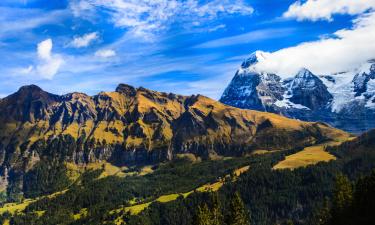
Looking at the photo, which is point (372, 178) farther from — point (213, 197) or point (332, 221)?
point (213, 197)

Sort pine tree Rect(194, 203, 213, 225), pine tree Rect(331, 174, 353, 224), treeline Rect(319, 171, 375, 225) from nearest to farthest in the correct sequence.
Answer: treeline Rect(319, 171, 375, 225)
pine tree Rect(194, 203, 213, 225)
pine tree Rect(331, 174, 353, 224)

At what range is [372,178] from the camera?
127m

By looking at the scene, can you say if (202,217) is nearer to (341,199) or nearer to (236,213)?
(236,213)

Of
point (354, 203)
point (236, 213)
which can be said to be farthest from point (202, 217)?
point (354, 203)

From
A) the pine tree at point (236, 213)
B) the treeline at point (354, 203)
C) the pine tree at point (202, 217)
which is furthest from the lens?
the pine tree at point (236, 213)

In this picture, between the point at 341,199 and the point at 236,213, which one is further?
the point at 341,199

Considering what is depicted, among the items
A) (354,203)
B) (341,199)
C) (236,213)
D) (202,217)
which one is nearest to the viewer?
(202,217)

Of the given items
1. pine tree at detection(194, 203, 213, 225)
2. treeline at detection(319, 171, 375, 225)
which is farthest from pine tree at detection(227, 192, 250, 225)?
treeline at detection(319, 171, 375, 225)

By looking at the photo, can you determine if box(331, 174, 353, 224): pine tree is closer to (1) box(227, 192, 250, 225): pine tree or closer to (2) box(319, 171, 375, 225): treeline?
(2) box(319, 171, 375, 225): treeline

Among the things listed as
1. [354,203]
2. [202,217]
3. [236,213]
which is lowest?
[236,213]

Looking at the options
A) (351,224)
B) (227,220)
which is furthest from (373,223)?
(227,220)

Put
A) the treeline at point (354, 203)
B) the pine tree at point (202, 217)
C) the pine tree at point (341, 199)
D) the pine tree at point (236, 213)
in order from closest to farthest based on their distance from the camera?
the treeline at point (354, 203) → the pine tree at point (202, 217) → the pine tree at point (236, 213) → the pine tree at point (341, 199)

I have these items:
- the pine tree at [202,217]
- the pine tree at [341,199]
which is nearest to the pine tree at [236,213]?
the pine tree at [202,217]

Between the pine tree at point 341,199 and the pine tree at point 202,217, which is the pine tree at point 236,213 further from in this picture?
the pine tree at point 341,199
